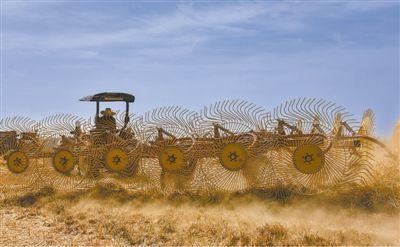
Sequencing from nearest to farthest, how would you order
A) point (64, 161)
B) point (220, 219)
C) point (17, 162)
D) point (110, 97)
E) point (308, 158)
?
1. point (220, 219)
2. point (308, 158)
3. point (64, 161)
4. point (17, 162)
5. point (110, 97)

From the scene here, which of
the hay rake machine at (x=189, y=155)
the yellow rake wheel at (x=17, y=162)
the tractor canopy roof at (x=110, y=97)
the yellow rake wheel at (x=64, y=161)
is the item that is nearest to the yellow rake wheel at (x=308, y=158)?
the hay rake machine at (x=189, y=155)

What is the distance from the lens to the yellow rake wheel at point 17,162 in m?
14.6

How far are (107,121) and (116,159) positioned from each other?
4.89 ft

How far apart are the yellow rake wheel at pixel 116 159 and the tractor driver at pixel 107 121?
2.49 feet

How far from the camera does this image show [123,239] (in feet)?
29.0

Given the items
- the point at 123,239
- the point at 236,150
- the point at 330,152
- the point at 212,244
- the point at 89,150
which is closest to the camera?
the point at 212,244

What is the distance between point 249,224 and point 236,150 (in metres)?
2.26

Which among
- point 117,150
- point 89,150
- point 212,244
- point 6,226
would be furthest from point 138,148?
point 212,244

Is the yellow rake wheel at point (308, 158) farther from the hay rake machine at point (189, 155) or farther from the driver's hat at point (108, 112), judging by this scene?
the driver's hat at point (108, 112)

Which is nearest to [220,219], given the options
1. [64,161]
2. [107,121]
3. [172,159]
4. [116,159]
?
[172,159]

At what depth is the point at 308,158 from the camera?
10289 mm

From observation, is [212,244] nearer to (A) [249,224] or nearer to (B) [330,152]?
(A) [249,224]

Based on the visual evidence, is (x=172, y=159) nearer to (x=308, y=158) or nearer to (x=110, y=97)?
(x=308, y=158)

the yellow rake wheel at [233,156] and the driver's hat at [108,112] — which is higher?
the driver's hat at [108,112]
